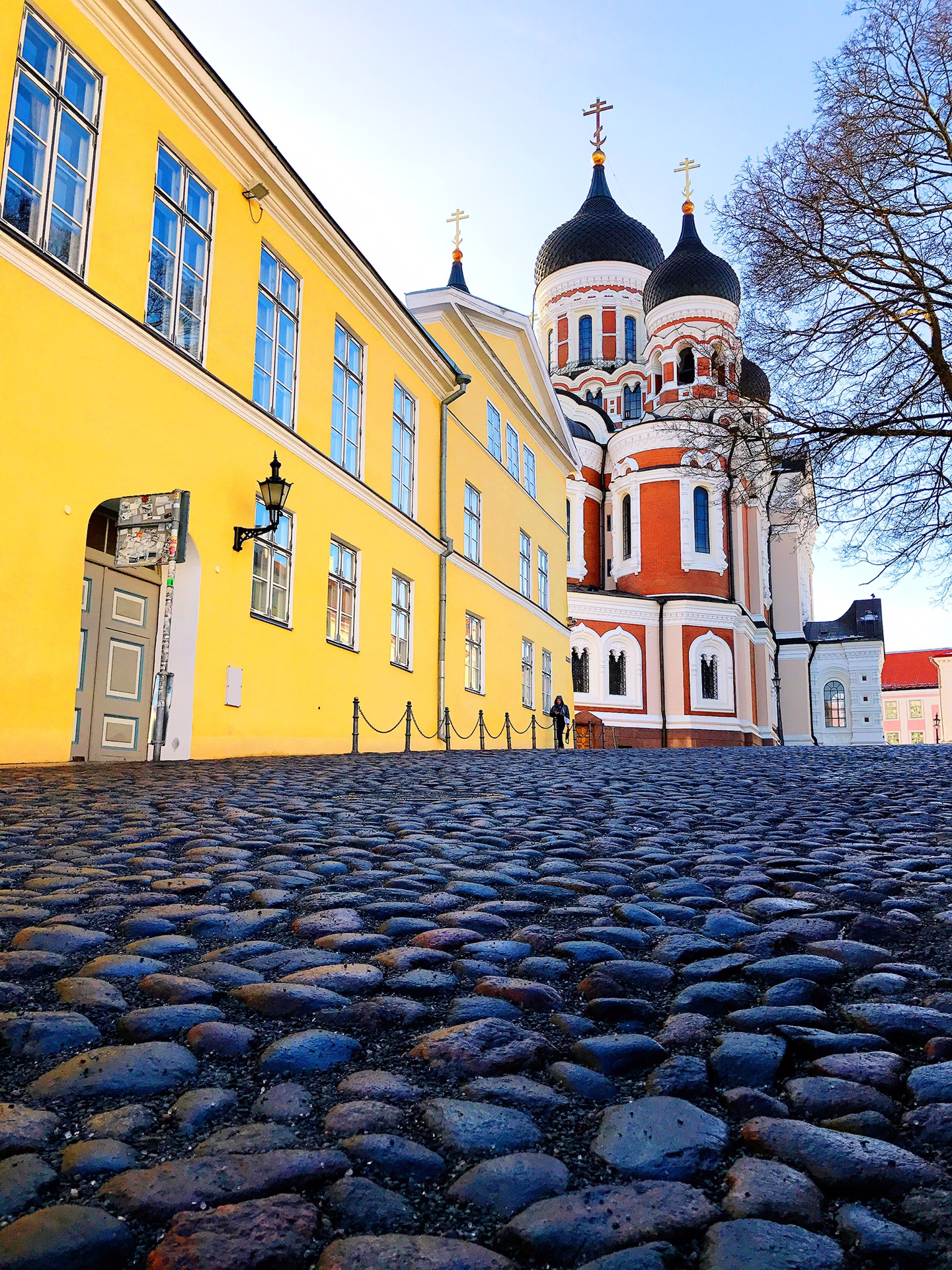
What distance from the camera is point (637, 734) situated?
4112 centimetres

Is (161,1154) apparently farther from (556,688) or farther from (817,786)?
(556,688)

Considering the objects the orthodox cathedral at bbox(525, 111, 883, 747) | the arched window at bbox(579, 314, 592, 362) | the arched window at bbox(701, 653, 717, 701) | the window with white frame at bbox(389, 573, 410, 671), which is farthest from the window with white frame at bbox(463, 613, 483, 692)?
the arched window at bbox(579, 314, 592, 362)

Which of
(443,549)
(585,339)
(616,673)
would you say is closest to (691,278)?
(585,339)

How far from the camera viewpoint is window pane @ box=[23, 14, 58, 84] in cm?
934

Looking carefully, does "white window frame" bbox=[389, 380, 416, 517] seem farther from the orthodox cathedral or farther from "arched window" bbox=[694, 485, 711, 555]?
"arched window" bbox=[694, 485, 711, 555]

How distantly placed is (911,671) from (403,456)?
262 ft

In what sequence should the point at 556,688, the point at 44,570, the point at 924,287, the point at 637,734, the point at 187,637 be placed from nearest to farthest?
the point at 44,570 → the point at 187,637 → the point at 924,287 → the point at 556,688 → the point at 637,734

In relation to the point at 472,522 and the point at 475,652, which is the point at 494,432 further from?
the point at 475,652

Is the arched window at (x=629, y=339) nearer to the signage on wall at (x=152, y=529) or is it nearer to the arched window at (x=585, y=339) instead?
the arched window at (x=585, y=339)

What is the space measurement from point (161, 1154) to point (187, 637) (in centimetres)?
998

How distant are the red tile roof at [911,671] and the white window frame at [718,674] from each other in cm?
4660

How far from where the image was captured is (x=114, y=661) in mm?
11461

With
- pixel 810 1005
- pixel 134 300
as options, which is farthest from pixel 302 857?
pixel 134 300

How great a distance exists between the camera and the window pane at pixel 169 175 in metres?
11.3
